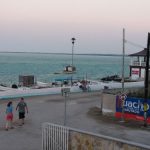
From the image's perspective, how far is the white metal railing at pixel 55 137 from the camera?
1441cm

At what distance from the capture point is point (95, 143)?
1323 centimetres

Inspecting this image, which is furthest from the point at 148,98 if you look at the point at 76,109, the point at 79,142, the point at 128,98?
the point at 79,142

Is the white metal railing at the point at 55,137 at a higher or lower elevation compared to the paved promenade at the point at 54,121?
higher

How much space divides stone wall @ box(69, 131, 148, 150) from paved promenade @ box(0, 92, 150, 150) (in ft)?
11.6

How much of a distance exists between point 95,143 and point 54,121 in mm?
10854

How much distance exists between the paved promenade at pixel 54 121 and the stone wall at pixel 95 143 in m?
3.54

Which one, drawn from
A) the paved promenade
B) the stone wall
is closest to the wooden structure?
the paved promenade

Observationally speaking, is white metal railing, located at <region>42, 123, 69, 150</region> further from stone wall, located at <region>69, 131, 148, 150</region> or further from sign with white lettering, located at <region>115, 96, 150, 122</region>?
sign with white lettering, located at <region>115, 96, 150, 122</region>

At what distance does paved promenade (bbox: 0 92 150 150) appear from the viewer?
1864cm

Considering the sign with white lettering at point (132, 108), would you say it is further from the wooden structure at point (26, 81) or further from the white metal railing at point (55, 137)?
the wooden structure at point (26, 81)

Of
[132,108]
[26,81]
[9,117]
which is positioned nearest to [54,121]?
[9,117]

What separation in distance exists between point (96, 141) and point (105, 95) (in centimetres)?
1275

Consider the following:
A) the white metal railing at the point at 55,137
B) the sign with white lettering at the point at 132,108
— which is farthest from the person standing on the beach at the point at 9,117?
the sign with white lettering at the point at 132,108

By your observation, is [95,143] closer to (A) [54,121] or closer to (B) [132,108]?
(A) [54,121]
